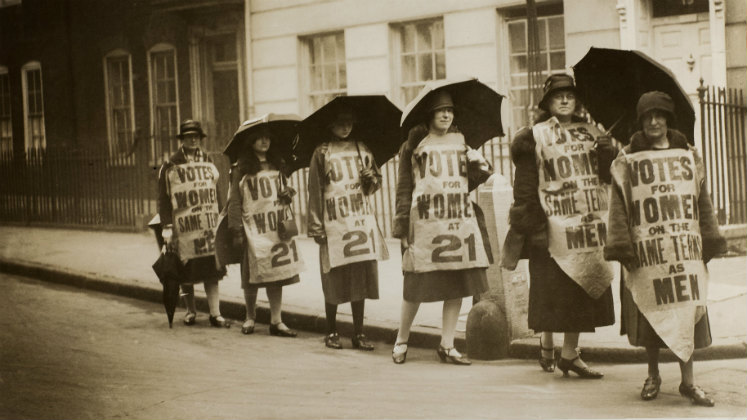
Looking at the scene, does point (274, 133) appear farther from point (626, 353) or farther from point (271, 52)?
point (271, 52)

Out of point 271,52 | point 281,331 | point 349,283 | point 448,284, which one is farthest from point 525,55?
point 448,284

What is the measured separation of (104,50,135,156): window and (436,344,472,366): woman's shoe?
2.73 metres

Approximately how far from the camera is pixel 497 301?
765cm

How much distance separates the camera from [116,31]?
7.30 meters

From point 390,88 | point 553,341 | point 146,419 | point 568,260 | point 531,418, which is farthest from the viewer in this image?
point 390,88

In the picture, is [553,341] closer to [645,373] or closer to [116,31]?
[645,373]

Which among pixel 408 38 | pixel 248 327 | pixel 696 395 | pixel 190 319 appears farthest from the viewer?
pixel 408 38

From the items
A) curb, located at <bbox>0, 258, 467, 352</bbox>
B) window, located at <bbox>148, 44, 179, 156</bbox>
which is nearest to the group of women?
curb, located at <bbox>0, 258, 467, 352</bbox>

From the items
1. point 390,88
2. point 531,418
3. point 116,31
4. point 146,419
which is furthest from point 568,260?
point 390,88

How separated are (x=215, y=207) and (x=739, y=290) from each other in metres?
4.56

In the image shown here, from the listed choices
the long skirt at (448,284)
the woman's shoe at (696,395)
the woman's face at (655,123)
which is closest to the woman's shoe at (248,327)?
the long skirt at (448,284)

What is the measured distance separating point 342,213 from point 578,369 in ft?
7.57

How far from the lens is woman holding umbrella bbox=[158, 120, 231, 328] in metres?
9.32

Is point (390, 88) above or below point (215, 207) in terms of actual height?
above
